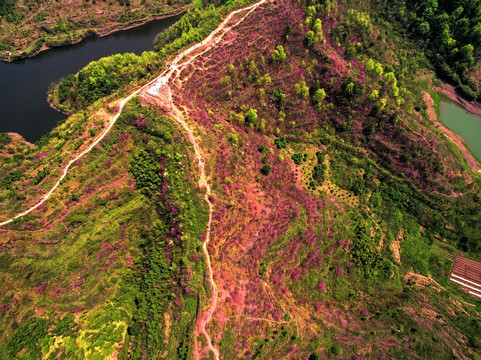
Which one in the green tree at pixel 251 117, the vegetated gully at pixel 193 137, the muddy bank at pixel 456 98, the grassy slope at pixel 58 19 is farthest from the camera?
the grassy slope at pixel 58 19

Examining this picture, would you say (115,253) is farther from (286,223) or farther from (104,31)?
(104,31)

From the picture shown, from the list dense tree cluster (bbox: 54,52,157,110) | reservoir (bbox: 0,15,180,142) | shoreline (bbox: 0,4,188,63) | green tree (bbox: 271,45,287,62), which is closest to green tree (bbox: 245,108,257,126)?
green tree (bbox: 271,45,287,62)

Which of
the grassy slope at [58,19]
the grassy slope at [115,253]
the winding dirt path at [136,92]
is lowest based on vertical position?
the grassy slope at [58,19]

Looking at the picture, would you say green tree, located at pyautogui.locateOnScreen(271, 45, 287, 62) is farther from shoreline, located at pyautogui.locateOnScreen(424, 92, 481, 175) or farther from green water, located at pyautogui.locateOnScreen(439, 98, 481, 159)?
green water, located at pyautogui.locateOnScreen(439, 98, 481, 159)

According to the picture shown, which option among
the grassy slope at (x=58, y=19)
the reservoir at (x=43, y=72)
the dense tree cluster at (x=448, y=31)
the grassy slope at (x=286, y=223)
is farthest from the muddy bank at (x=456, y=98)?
the grassy slope at (x=58, y=19)

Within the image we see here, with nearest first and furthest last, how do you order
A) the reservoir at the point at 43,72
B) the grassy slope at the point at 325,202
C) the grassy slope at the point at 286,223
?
1. the grassy slope at the point at 286,223
2. the grassy slope at the point at 325,202
3. the reservoir at the point at 43,72

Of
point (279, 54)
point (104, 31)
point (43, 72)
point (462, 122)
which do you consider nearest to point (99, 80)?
point (43, 72)

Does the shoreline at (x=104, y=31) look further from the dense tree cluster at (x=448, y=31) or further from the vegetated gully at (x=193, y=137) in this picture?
the dense tree cluster at (x=448, y=31)
